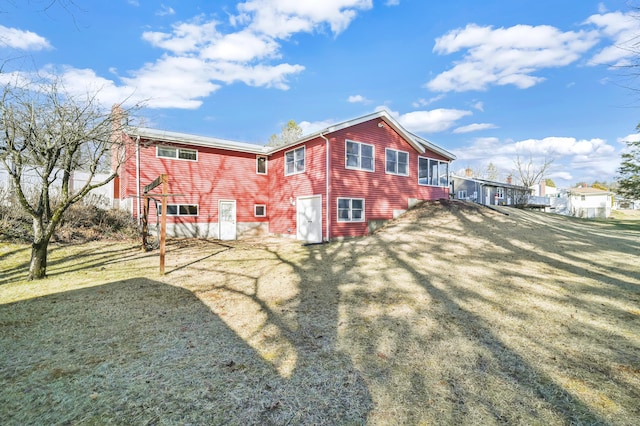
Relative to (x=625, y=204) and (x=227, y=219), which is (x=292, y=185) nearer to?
(x=227, y=219)

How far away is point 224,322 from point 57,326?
2711mm

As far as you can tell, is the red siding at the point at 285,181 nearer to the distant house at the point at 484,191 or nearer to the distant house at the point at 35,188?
the distant house at the point at 35,188

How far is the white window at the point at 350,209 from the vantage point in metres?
14.4

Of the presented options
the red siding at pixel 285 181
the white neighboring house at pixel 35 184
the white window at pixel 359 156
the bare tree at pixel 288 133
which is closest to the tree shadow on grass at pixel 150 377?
the white neighboring house at pixel 35 184

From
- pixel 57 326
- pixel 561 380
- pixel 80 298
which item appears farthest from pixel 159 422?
pixel 80 298

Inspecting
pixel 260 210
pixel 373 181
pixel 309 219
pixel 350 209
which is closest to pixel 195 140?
pixel 260 210

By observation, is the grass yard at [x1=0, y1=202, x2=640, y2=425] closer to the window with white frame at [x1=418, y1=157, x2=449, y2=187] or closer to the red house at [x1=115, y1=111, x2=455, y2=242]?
the red house at [x1=115, y1=111, x2=455, y2=242]

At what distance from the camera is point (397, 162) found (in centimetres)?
1709

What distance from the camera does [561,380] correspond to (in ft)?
10.8

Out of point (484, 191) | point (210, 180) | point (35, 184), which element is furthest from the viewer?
point (484, 191)

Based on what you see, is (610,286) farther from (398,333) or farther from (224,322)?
(224,322)

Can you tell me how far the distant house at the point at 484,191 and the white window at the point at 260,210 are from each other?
73.6 feet

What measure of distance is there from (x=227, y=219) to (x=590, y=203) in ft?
180

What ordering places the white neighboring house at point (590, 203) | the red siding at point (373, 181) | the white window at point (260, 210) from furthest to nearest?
the white neighboring house at point (590, 203) < the white window at point (260, 210) < the red siding at point (373, 181)
